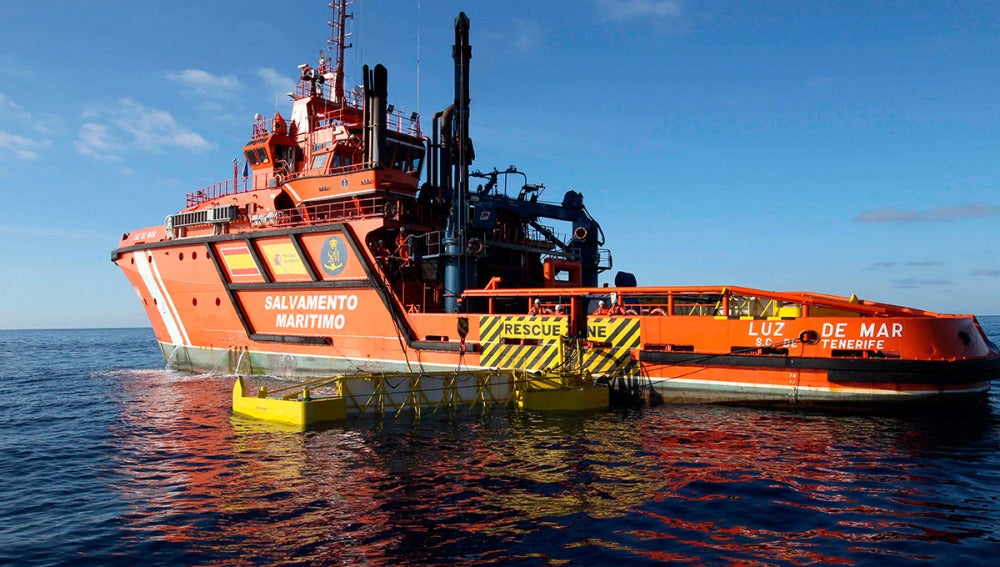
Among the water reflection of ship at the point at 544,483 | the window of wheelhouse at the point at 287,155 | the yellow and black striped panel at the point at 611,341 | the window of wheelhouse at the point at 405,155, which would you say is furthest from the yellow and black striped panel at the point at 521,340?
the window of wheelhouse at the point at 287,155

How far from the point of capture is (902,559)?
706 cm

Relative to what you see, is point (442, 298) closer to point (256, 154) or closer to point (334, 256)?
point (334, 256)

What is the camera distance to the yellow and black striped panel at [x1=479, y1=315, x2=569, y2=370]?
17578 millimetres

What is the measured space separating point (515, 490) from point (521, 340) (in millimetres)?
9307

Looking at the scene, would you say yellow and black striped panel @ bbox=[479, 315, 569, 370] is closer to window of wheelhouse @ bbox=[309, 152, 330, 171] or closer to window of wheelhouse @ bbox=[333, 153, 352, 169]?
window of wheelhouse @ bbox=[333, 153, 352, 169]

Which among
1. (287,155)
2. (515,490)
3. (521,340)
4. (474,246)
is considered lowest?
(515,490)

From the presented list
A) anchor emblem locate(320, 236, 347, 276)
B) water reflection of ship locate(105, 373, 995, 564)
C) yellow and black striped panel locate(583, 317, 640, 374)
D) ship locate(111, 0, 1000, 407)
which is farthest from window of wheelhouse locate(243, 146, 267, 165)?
yellow and black striped panel locate(583, 317, 640, 374)

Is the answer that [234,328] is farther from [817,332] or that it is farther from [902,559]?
[902,559]

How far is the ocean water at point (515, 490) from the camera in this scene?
24.5ft

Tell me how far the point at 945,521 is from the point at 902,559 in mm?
1554

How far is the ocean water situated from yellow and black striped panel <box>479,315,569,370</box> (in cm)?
270

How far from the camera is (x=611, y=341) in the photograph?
1727cm

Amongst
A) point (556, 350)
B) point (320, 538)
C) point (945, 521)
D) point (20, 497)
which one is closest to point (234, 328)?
point (556, 350)

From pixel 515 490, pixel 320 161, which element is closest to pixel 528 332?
pixel 515 490
